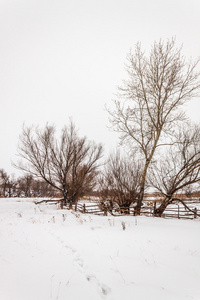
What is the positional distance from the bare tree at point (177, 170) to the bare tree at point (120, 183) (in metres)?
1.11

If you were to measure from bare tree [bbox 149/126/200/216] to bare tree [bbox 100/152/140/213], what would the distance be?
1111mm

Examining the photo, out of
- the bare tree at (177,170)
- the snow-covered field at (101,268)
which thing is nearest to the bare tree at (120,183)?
the bare tree at (177,170)

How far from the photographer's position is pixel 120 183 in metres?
9.22

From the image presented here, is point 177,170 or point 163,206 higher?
point 177,170

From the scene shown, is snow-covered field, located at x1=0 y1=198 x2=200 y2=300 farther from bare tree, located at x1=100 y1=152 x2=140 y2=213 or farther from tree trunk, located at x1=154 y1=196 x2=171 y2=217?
bare tree, located at x1=100 y1=152 x2=140 y2=213

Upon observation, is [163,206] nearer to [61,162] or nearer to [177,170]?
[177,170]

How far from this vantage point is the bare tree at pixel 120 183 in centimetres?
914

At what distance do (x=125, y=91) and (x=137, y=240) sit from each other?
7804 mm

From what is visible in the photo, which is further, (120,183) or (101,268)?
(120,183)

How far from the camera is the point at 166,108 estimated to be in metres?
8.84

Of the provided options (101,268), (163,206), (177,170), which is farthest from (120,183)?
(101,268)

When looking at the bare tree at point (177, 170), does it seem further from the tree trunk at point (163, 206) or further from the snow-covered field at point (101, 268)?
the snow-covered field at point (101, 268)

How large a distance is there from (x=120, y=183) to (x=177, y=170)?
3.73 m

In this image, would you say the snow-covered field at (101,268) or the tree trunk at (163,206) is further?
the tree trunk at (163,206)
